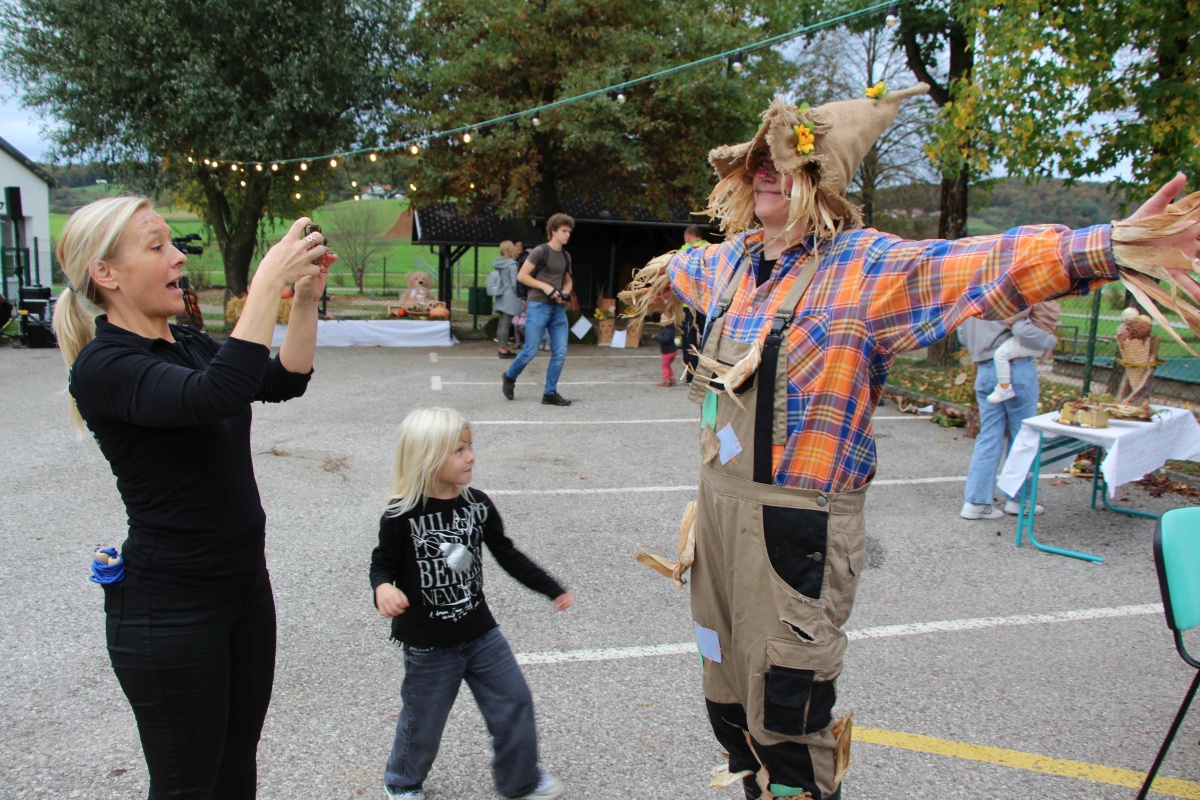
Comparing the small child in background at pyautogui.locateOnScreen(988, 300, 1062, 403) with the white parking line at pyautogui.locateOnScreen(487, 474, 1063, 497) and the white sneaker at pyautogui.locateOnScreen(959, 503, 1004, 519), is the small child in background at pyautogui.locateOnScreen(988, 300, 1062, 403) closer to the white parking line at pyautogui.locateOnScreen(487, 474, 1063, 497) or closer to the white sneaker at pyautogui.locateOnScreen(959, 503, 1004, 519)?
the white sneaker at pyautogui.locateOnScreen(959, 503, 1004, 519)

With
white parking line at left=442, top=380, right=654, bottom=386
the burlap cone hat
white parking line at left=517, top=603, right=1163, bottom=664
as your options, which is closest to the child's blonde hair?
the burlap cone hat

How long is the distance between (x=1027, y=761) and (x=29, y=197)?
29.6 metres

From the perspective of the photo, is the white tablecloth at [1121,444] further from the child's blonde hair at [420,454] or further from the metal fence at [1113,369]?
the child's blonde hair at [420,454]

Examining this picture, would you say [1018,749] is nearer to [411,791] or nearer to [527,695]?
[527,695]

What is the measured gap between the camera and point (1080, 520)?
234 inches

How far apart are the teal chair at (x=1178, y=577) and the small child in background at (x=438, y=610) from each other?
1.91m

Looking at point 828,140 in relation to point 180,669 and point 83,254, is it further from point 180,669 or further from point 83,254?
point 180,669

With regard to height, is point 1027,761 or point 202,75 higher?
point 202,75

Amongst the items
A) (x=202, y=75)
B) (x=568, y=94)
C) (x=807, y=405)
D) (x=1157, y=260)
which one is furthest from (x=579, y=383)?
(x=1157, y=260)

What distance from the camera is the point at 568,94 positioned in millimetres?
13570

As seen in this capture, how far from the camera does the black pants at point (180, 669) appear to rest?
187 cm

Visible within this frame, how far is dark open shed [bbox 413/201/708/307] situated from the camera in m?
18.2

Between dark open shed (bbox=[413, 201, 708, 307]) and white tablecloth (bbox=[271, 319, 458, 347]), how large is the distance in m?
2.06

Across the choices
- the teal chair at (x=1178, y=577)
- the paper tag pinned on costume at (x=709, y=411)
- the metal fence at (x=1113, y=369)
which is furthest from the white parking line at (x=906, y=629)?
the metal fence at (x=1113, y=369)
